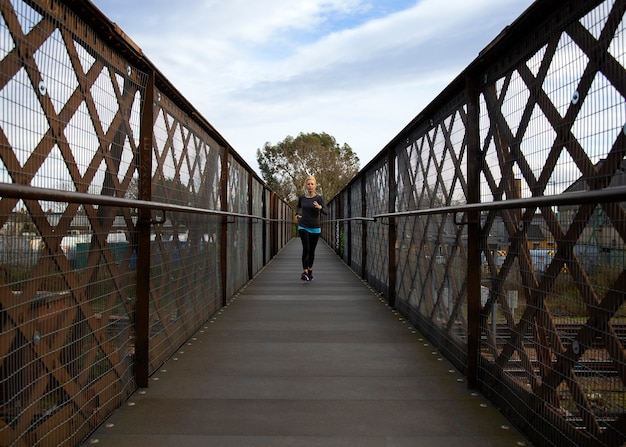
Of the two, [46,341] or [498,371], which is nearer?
[46,341]

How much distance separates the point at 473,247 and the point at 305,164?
40909 millimetres

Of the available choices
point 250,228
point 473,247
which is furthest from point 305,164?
point 473,247

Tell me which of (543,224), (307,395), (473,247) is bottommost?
(307,395)

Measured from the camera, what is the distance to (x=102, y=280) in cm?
261

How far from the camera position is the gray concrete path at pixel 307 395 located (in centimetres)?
245

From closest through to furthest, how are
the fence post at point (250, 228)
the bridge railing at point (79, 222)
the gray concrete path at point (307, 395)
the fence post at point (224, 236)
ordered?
the bridge railing at point (79, 222)
the gray concrete path at point (307, 395)
the fence post at point (224, 236)
the fence post at point (250, 228)

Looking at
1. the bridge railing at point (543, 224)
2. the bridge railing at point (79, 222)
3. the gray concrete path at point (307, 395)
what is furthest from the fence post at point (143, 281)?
the bridge railing at point (543, 224)

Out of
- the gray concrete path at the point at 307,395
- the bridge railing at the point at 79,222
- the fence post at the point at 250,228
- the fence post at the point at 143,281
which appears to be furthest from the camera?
the fence post at the point at 250,228

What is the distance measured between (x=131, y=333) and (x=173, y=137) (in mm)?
1547

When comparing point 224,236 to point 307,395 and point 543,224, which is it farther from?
point 543,224

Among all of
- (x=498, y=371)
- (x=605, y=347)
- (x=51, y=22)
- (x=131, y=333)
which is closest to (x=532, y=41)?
(x=605, y=347)

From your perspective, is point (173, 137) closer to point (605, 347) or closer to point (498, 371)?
point (498, 371)

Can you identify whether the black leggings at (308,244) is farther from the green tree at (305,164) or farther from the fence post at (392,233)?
the green tree at (305,164)

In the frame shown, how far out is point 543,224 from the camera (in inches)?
92.2
